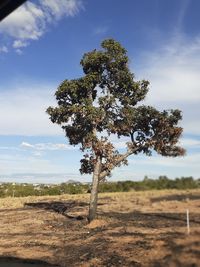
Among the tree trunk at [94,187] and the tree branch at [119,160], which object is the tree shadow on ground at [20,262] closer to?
the tree trunk at [94,187]

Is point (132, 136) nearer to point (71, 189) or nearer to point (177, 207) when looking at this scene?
point (177, 207)

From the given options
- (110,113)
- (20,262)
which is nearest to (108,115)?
(110,113)

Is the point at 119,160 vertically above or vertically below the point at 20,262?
above

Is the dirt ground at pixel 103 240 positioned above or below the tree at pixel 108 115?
below

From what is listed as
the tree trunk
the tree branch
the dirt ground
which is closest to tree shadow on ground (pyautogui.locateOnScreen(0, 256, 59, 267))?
the dirt ground

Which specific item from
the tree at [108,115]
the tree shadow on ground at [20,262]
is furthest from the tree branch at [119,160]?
the tree shadow on ground at [20,262]

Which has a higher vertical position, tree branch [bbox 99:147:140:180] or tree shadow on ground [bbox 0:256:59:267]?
tree branch [bbox 99:147:140:180]

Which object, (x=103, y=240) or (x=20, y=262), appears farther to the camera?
(x=103, y=240)

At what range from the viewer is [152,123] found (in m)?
26.2

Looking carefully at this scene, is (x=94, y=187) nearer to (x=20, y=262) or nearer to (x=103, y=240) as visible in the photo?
(x=103, y=240)

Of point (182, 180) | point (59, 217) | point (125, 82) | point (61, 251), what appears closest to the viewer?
point (61, 251)

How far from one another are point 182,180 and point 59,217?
9.62 metres

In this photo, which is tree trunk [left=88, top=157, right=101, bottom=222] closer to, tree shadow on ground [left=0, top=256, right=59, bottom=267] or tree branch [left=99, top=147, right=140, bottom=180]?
tree branch [left=99, top=147, right=140, bottom=180]

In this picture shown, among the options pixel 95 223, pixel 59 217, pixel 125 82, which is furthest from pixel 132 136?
pixel 59 217
